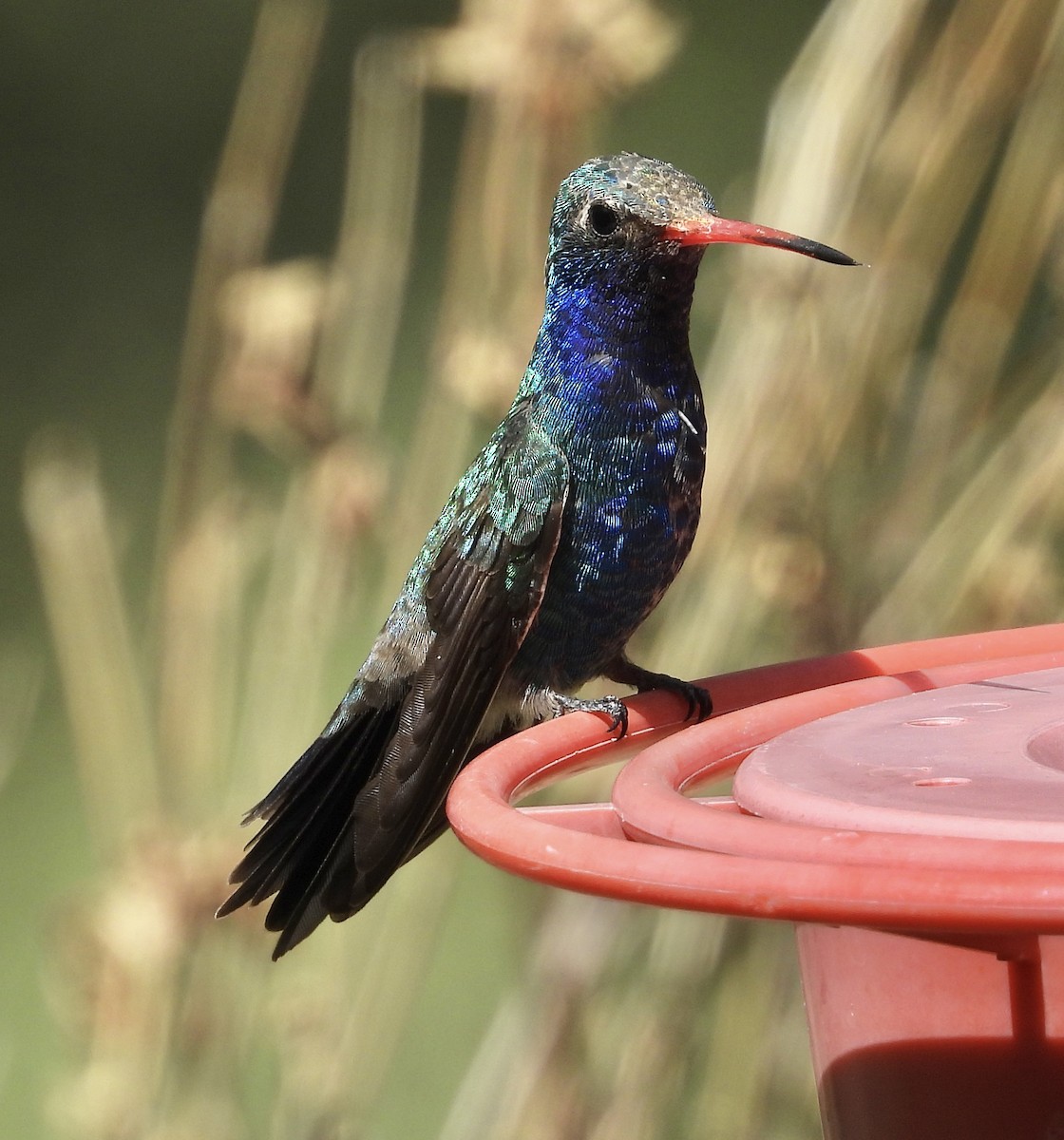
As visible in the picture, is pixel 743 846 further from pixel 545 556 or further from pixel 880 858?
pixel 545 556

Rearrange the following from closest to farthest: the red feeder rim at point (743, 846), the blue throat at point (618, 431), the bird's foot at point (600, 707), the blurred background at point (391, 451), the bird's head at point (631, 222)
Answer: the red feeder rim at point (743, 846), the bird's foot at point (600, 707), the bird's head at point (631, 222), the blue throat at point (618, 431), the blurred background at point (391, 451)

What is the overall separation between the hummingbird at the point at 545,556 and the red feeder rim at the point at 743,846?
1.86ft

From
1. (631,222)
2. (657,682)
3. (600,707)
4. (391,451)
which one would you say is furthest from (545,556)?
(391,451)

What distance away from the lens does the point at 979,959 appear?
3.38 feet

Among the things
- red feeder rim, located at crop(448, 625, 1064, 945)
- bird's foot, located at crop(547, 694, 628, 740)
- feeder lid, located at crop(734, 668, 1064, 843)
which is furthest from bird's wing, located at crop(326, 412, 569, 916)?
feeder lid, located at crop(734, 668, 1064, 843)

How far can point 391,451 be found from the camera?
3004 mm

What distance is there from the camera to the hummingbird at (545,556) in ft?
6.54

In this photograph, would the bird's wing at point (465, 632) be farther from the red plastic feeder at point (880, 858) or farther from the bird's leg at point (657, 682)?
the red plastic feeder at point (880, 858)

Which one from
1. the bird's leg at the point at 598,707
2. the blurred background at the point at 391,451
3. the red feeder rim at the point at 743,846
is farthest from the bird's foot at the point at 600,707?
the blurred background at the point at 391,451

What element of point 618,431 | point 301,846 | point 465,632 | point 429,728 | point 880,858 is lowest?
point 301,846

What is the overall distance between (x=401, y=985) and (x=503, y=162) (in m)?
1.62

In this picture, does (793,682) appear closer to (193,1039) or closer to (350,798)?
(350,798)

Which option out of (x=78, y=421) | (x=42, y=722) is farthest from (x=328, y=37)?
(x=42, y=722)

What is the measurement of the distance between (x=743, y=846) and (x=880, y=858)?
0.10 m
